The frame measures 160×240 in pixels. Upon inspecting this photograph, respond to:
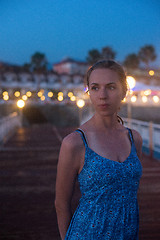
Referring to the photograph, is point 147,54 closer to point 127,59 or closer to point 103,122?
point 127,59

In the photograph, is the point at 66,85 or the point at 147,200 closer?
the point at 147,200

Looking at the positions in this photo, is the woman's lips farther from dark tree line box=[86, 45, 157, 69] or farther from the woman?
dark tree line box=[86, 45, 157, 69]

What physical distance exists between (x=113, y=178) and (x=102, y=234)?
31cm

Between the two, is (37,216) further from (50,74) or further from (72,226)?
(50,74)

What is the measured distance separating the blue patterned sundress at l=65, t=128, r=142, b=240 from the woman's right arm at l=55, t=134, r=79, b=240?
0.19 ft

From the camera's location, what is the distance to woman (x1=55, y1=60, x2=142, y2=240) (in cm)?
157

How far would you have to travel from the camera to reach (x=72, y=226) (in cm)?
166

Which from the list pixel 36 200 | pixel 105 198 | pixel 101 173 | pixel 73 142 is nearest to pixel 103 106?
pixel 73 142

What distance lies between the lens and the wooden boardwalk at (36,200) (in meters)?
4.27

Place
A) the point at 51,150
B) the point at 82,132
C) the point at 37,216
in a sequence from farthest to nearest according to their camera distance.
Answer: the point at 51,150 → the point at 37,216 → the point at 82,132

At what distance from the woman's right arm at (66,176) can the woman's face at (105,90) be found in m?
0.24

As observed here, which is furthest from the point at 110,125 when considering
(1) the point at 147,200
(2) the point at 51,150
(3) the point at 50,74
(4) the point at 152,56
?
(4) the point at 152,56

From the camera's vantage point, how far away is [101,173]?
1.54m

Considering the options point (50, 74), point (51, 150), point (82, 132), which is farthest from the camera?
point (50, 74)
